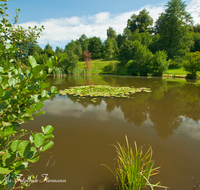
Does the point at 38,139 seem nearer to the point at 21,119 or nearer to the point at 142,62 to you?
the point at 21,119

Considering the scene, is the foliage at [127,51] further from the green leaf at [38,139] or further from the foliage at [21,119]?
the green leaf at [38,139]

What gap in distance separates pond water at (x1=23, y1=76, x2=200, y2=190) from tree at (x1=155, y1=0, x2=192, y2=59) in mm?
21775

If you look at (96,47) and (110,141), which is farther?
(96,47)

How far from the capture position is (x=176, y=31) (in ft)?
74.6

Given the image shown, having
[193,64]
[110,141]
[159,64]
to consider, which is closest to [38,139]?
[110,141]

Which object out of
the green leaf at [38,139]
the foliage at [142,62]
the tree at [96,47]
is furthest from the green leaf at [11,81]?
the tree at [96,47]

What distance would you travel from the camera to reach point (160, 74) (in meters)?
17.3

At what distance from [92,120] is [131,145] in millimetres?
1487

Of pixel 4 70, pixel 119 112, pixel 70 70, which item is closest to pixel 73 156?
pixel 4 70

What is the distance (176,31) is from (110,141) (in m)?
27.3

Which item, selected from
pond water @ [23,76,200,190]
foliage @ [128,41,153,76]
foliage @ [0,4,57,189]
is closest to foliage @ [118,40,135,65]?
foliage @ [128,41,153,76]

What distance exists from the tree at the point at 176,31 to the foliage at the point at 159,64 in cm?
652

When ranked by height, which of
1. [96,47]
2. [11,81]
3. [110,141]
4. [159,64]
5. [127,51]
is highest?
[96,47]

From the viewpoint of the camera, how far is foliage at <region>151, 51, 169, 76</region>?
16.5 meters
